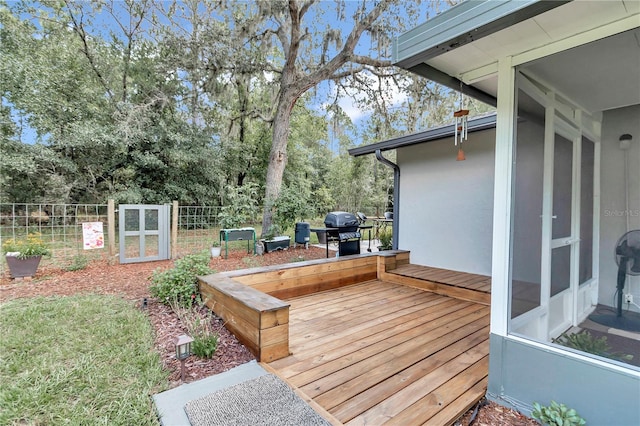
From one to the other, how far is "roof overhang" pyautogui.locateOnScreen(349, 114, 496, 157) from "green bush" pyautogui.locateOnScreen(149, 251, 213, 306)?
3.24 m

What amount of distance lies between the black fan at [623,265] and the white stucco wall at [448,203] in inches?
65.4

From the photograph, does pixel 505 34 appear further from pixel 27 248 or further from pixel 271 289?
pixel 27 248

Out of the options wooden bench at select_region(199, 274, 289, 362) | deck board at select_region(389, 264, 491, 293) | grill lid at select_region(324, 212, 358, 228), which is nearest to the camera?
wooden bench at select_region(199, 274, 289, 362)

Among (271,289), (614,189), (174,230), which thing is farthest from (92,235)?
(614,189)

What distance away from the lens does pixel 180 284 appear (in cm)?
326

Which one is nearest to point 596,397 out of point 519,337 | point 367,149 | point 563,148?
point 519,337

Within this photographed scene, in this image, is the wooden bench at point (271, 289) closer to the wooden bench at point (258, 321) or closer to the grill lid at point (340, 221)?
the wooden bench at point (258, 321)

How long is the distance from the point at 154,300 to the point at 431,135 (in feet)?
13.9

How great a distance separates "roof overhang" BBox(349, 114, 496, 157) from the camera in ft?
11.9

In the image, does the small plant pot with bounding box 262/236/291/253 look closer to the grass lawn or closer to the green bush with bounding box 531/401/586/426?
the grass lawn

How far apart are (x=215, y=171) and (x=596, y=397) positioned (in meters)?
11.5

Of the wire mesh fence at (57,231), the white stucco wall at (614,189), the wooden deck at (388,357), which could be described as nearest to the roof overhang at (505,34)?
the white stucco wall at (614,189)

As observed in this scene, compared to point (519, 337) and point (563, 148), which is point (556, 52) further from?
point (519, 337)

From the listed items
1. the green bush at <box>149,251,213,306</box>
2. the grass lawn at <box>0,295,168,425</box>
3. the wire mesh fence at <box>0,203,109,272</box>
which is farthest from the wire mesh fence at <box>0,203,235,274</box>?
the green bush at <box>149,251,213,306</box>
